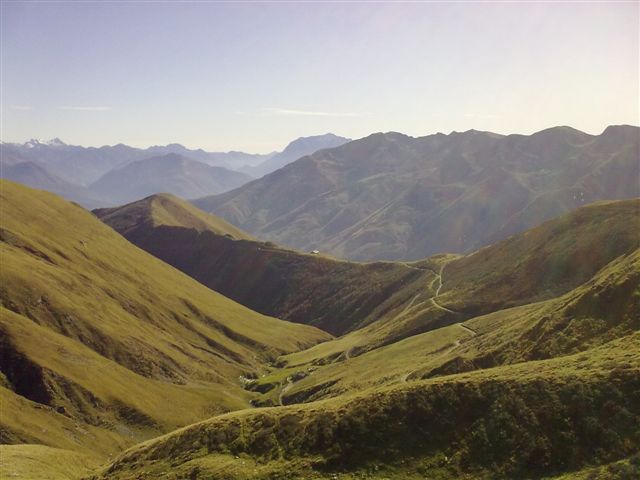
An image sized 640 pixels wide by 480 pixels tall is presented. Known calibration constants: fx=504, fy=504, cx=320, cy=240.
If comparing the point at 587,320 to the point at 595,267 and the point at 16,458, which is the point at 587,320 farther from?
the point at 16,458

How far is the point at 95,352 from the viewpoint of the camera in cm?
13288

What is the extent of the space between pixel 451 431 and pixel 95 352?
112297 mm

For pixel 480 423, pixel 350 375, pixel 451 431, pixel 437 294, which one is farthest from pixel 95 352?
pixel 480 423

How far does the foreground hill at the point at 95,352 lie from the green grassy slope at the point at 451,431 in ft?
172

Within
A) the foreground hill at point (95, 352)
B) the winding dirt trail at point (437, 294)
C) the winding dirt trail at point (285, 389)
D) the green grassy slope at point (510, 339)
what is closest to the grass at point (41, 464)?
the foreground hill at point (95, 352)

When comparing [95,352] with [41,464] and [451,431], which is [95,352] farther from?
[451,431]

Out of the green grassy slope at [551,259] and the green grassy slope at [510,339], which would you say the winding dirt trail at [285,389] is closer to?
the green grassy slope at [510,339]

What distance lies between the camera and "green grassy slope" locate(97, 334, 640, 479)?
41.3 metres

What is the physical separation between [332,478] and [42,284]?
126m

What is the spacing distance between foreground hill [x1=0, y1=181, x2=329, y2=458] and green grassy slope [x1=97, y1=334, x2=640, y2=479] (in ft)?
172

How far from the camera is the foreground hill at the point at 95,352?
339 feet

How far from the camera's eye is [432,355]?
328ft

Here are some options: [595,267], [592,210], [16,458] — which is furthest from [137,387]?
[592,210]

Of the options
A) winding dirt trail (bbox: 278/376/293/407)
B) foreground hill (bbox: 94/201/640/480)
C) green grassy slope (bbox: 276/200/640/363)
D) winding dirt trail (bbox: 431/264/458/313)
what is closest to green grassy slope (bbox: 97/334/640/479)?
foreground hill (bbox: 94/201/640/480)
